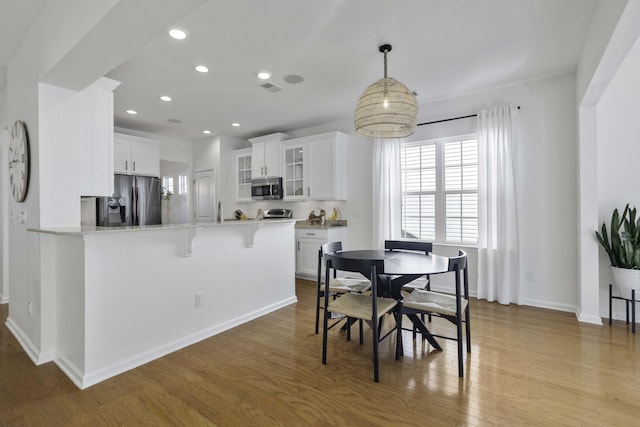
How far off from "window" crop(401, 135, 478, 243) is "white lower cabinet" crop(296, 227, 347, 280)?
108 cm

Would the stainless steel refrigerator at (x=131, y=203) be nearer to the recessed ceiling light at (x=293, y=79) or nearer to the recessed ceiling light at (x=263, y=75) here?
the recessed ceiling light at (x=263, y=75)

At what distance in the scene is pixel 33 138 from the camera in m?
2.55

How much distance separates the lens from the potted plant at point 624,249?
2939 millimetres

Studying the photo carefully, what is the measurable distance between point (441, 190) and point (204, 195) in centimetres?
487

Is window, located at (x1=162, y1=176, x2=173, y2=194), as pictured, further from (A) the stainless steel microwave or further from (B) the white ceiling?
(B) the white ceiling

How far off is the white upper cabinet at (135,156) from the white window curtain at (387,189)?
13.0 ft

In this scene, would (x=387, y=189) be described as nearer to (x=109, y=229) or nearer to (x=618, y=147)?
(x=618, y=147)

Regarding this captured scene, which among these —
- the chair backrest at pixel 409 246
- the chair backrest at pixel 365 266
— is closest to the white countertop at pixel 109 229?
the chair backrest at pixel 365 266

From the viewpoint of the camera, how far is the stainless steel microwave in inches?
226

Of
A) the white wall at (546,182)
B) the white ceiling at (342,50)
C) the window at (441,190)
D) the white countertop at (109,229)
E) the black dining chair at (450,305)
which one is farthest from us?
the window at (441,190)

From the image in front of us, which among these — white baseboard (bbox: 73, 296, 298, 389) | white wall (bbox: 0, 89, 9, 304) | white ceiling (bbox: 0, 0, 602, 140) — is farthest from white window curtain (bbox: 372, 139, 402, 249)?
white wall (bbox: 0, 89, 9, 304)

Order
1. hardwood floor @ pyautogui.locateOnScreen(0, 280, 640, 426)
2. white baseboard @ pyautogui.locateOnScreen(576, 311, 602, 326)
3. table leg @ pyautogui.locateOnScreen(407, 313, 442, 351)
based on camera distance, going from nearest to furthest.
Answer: hardwood floor @ pyautogui.locateOnScreen(0, 280, 640, 426)
table leg @ pyautogui.locateOnScreen(407, 313, 442, 351)
white baseboard @ pyautogui.locateOnScreen(576, 311, 602, 326)

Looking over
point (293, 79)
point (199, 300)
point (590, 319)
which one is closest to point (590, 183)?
point (590, 319)

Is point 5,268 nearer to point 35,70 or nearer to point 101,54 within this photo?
point 35,70
